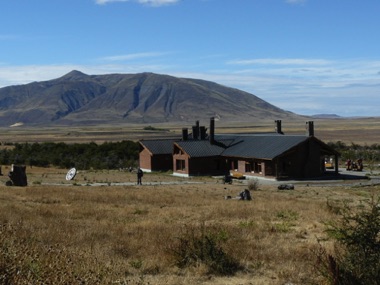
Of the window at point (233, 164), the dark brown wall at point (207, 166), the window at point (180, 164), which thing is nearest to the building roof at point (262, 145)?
the window at point (233, 164)

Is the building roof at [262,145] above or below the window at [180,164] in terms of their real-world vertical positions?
above

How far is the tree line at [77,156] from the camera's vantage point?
237 feet

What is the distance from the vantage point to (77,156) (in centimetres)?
7838

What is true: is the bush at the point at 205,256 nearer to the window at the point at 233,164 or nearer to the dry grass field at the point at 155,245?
the dry grass field at the point at 155,245

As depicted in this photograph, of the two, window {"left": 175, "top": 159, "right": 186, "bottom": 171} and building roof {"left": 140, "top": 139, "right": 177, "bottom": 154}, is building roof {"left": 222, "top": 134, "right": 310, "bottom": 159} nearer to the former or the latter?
window {"left": 175, "top": 159, "right": 186, "bottom": 171}

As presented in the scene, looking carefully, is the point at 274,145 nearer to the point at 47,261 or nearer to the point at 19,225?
the point at 19,225

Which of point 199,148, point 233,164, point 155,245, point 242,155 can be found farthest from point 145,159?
point 155,245

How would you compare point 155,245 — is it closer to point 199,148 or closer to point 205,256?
point 205,256

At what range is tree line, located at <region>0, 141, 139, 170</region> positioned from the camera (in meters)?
72.2

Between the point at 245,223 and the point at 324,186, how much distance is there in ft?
98.4

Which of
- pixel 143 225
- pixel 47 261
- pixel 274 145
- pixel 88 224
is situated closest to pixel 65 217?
pixel 88 224

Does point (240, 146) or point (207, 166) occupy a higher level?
point (240, 146)

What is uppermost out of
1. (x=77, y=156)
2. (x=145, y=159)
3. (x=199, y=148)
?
(x=199, y=148)

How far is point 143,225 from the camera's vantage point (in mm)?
15523
